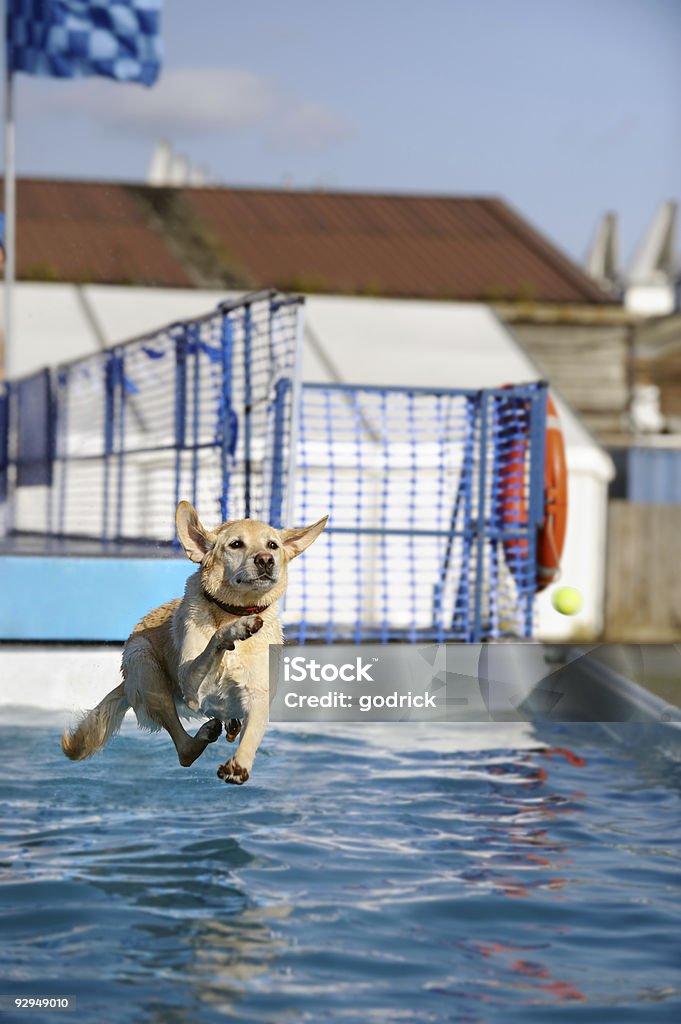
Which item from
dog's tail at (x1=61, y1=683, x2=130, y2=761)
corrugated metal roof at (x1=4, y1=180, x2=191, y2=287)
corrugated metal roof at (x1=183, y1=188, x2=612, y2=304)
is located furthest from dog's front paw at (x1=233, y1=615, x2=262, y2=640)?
corrugated metal roof at (x1=183, y1=188, x2=612, y2=304)

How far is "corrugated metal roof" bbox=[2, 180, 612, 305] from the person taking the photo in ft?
67.9

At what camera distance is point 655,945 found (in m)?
5.35

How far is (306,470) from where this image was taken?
1475 cm

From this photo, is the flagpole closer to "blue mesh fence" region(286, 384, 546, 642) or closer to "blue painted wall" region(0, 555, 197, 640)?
"blue mesh fence" region(286, 384, 546, 642)

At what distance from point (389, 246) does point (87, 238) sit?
462cm

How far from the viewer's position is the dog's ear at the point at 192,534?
508cm

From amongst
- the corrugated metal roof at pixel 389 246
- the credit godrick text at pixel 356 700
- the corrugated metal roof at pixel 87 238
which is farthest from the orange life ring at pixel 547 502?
the corrugated metal roof at pixel 87 238

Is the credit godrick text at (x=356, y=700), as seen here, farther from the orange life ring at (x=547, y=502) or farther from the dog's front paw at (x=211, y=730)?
the orange life ring at (x=547, y=502)

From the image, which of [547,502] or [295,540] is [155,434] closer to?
[547,502]

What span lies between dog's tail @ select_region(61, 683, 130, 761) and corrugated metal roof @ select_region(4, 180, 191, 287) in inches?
556

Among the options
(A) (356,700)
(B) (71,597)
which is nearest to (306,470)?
(B) (71,597)

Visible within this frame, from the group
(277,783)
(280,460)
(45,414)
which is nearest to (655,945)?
(277,783)

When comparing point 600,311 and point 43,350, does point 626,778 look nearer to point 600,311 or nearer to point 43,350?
point 43,350

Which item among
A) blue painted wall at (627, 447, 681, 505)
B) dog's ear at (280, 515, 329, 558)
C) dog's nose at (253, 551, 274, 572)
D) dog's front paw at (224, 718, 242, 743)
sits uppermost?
blue painted wall at (627, 447, 681, 505)
